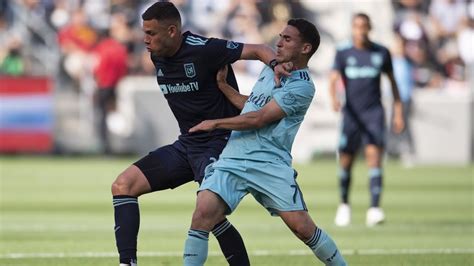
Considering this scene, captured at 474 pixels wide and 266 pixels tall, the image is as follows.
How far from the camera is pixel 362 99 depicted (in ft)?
54.1

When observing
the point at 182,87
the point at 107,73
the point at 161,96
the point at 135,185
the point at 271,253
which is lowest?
the point at 161,96

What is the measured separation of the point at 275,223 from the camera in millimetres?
16172

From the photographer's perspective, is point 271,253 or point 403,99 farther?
point 403,99

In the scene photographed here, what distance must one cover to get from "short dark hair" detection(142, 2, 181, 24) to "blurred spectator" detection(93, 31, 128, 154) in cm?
1855

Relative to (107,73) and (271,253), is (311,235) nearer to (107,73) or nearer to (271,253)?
(271,253)

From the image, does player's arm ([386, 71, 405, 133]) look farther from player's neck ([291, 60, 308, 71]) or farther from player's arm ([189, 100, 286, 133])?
player's arm ([189, 100, 286, 133])

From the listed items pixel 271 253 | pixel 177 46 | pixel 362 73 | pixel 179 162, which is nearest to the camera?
pixel 177 46

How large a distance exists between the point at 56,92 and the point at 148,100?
6.77 feet

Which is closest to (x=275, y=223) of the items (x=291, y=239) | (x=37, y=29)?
(x=291, y=239)

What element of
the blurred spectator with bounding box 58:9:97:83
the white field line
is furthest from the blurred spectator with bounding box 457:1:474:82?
the white field line

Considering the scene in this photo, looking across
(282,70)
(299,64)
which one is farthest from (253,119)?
(299,64)

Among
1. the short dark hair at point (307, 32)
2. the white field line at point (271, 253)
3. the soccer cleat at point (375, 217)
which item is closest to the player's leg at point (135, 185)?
the short dark hair at point (307, 32)

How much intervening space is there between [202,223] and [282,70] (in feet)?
3.91

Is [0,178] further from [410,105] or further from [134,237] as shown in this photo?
[134,237]
